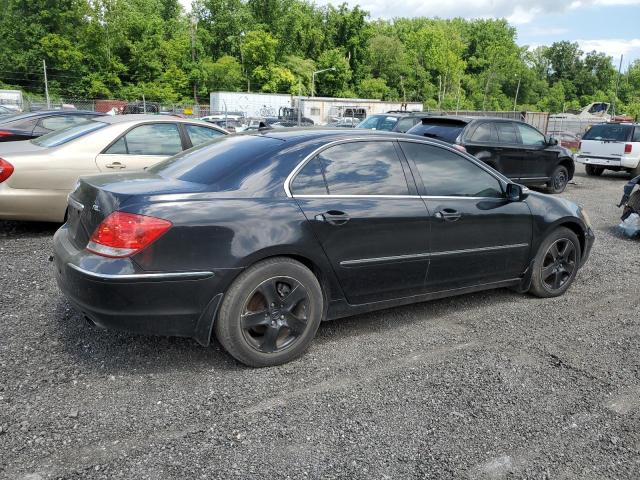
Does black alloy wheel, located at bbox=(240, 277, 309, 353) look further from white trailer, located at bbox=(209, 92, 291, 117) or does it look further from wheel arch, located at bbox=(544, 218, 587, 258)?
white trailer, located at bbox=(209, 92, 291, 117)

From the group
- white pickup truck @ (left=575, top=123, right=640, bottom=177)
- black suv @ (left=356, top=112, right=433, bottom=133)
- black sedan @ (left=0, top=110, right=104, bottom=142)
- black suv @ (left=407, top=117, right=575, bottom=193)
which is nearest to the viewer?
black sedan @ (left=0, top=110, right=104, bottom=142)

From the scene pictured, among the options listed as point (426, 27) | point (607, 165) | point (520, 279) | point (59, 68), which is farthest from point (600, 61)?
point (520, 279)

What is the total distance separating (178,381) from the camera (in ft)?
11.1

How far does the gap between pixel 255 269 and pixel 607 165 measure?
51.4 ft

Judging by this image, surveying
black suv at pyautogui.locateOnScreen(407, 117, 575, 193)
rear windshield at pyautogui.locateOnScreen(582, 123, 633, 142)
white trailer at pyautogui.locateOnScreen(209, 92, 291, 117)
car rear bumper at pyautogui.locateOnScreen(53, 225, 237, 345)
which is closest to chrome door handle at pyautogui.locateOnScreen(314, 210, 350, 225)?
car rear bumper at pyautogui.locateOnScreen(53, 225, 237, 345)

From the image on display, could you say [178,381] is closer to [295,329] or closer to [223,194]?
[295,329]

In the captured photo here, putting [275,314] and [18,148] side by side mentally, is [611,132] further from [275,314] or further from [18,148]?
[275,314]

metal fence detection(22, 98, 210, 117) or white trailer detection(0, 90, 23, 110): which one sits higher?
white trailer detection(0, 90, 23, 110)

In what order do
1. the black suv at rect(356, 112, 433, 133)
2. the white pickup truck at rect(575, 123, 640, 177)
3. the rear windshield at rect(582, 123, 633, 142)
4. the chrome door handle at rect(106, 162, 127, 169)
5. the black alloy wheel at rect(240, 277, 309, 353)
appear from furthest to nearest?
1. the rear windshield at rect(582, 123, 633, 142)
2. the white pickup truck at rect(575, 123, 640, 177)
3. the black suv at rect(356, 112, 433, 133)
4. the chrome door handle at rect(106, 162, 127, 169)
5. the black alloy wheel at rect(240, 277, 309, 353)

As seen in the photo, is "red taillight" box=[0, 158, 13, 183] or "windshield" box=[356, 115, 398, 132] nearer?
"red taillight" box=[0, 158, 13, 183]

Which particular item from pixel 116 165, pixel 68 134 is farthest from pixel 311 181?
pixel 68 134

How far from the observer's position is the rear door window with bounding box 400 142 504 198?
425cm

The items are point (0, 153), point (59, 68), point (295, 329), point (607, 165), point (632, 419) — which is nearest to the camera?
point (632, 419)

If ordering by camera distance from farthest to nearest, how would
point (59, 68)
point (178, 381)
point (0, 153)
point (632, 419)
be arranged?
1. point (59, 68)
2. point (0, 153)
3. point (178, 381)
4. point (632, 419)
